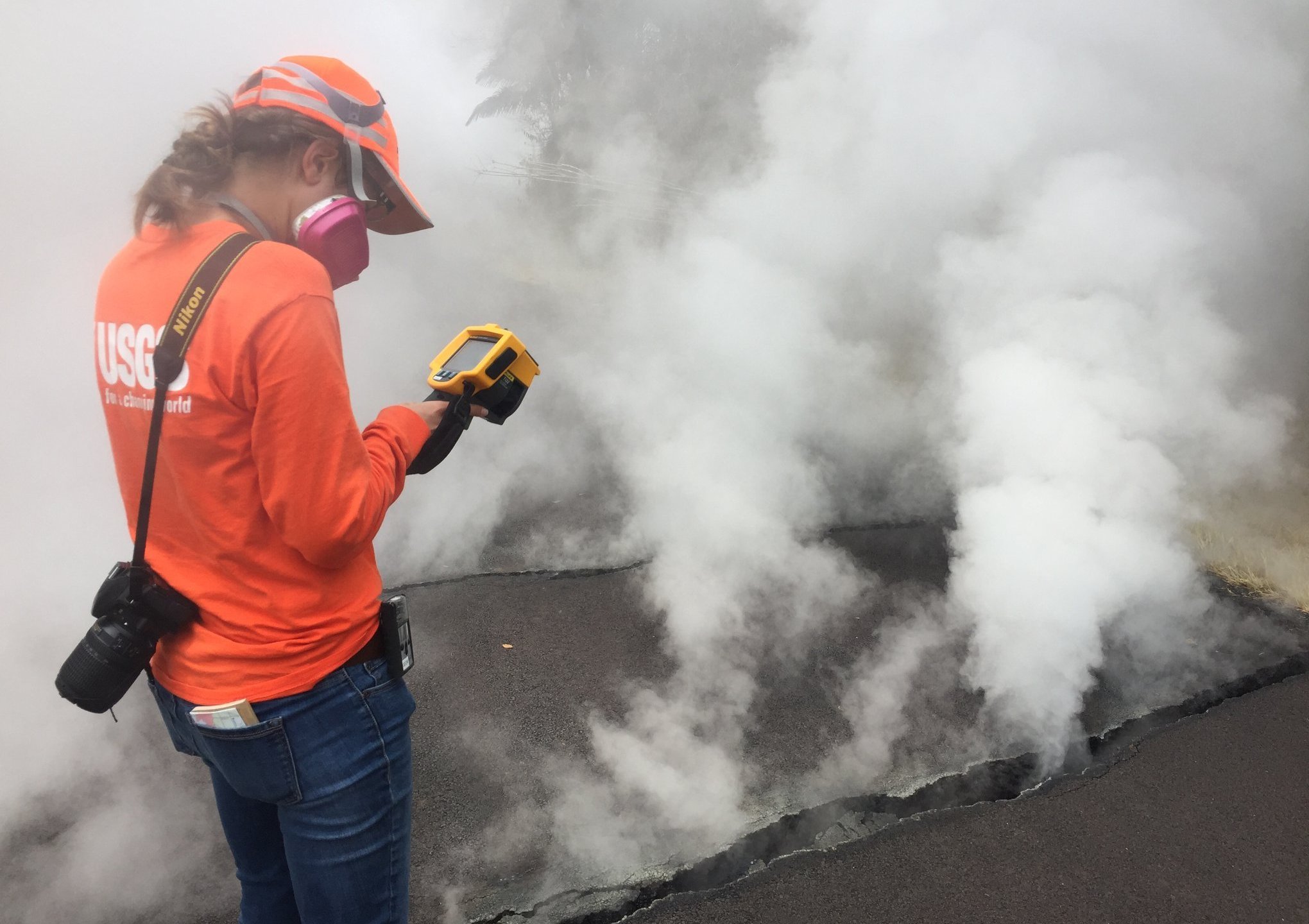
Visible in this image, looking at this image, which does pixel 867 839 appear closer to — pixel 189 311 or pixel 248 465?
pixel 248 465

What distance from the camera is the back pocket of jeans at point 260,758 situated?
1.24 m

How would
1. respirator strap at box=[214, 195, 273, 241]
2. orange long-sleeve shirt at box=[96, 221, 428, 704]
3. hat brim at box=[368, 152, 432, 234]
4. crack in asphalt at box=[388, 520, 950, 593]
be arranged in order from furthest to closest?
crack in asphalt at box=[388, 520, 950, 593] < hat brim at box=[368, 152, 432, 234] < respirator strap at box=[214, 195, 273, 241] < orange long-sleeve shirt at box=[96, 221, 428, 704]

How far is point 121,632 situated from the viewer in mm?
1266

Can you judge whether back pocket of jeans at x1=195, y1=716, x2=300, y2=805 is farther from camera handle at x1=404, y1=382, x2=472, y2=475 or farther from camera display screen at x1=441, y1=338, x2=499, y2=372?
camera display screen at x1=441, y1=338, x2=499, y2=372

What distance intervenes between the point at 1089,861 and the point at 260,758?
245 centimetres

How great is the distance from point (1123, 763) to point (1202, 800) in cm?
24

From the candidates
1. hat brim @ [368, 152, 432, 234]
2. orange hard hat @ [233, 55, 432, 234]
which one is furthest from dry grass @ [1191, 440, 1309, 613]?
orange hard hat @ [233, 55, 432, 234]

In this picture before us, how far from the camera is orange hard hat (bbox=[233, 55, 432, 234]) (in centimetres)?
127

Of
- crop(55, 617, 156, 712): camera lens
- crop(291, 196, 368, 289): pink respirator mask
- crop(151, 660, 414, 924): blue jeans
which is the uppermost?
crop(291, 196, 368, 289): pink respirator mask

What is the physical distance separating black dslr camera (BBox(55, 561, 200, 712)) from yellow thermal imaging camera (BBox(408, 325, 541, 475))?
0.48 metres

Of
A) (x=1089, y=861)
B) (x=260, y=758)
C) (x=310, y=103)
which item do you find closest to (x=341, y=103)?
(x=310, y=103)

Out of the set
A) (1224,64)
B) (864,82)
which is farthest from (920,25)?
(1224,64)

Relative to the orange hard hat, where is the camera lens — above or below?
below

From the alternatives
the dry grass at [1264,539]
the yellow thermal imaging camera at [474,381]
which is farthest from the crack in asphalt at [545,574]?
the dry grass at [1264,539]
